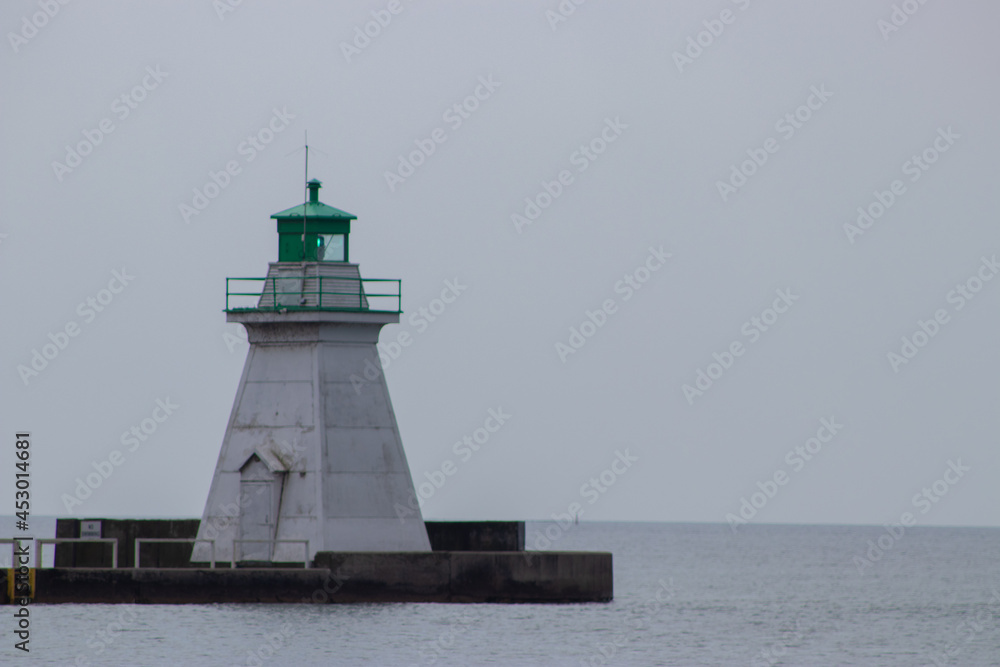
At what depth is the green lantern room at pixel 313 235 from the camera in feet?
117

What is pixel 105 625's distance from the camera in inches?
1507

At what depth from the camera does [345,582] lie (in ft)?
111

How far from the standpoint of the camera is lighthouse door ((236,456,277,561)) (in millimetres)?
34438

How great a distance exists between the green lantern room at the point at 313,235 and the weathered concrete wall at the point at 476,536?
6102mm

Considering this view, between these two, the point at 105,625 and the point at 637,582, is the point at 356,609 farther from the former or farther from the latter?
the point at 637,582

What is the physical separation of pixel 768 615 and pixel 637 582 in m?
16.6

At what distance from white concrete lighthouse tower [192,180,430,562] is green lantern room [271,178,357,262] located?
0.02 meters

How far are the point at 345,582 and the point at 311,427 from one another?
275cm

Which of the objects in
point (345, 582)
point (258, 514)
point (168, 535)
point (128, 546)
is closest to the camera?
point (345, 582)

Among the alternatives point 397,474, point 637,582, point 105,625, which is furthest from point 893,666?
point 637,582

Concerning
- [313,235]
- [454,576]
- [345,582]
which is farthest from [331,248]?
[454,576]

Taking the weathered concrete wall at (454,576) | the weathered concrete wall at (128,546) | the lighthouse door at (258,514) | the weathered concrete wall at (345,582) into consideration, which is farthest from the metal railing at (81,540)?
the weathered concrete wall at (454,576)

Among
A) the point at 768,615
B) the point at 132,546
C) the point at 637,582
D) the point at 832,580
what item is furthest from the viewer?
the point at 832,580

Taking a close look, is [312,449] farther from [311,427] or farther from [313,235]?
[313,235]
